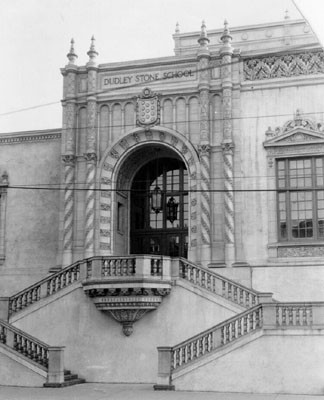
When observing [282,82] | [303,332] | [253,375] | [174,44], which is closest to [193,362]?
[253,375]

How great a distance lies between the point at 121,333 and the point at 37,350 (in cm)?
314

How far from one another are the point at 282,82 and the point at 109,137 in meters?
7.77

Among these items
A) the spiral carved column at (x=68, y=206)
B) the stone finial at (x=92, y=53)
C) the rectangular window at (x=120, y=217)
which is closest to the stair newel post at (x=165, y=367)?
the spiral carved column at (x=68, y=206)

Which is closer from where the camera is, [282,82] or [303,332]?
[303,332]

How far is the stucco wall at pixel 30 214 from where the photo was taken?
2870cm

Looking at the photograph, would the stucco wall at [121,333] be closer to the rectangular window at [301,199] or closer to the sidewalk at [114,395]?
the sidewalk at [114,395]

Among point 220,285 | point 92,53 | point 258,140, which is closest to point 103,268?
point 220,285

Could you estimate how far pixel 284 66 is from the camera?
2645 centimetres

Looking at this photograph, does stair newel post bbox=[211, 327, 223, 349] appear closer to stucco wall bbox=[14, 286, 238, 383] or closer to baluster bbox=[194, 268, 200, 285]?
stucco wall bbox=[14, 286, 238, 383]

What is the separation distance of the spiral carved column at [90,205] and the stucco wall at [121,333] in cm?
353

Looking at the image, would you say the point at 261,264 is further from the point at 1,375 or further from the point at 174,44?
the point at 174,44

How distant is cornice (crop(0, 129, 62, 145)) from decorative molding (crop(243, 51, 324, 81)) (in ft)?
30.4

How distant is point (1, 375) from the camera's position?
21.2 m

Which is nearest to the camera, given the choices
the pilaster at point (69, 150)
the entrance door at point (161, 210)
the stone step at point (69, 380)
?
the stone step at point (69, 380)
